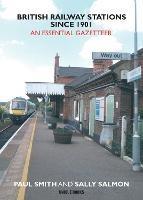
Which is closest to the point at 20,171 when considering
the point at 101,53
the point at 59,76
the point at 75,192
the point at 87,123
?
the point at 75,192

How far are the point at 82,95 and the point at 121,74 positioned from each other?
490 inches

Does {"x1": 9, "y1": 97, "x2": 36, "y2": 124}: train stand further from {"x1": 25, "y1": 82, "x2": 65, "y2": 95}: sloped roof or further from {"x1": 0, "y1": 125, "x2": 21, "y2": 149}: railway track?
{"x1": 0, "y1": 125, "x2": 21, "y2": 149}: railway track

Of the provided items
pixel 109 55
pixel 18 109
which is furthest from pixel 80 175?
pixel 18 109

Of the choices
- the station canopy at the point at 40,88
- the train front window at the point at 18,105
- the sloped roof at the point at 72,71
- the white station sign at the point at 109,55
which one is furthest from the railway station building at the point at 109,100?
the sloped roof at the point at 72,71

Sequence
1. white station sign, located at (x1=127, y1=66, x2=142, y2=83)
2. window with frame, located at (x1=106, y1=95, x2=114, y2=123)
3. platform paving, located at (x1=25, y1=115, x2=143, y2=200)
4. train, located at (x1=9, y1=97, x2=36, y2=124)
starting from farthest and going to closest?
train, located at (x1=9, y1=97, x2=36, y2=124), window with frame, located at (x1=106, y1=95, x2=114, y2=123), white station sign, located at (x1=127, y1=66, x2=142, y2=83), platform paving, located at (x1=25, y1=115, x2=143, y2=200)

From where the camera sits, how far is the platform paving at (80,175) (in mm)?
9516

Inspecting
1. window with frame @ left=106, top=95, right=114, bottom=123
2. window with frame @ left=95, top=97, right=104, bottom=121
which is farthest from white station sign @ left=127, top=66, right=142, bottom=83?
window with frame @ left=95, top=97, right=104, bottom=121

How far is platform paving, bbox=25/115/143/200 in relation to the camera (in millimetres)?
9516

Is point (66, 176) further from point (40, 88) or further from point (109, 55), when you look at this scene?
point (40, 88)

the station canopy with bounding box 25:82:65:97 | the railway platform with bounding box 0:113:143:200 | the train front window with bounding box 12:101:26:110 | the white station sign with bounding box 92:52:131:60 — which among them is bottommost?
the railway platform with bounding box 0:113:143:200

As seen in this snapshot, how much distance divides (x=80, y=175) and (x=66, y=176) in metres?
0.47

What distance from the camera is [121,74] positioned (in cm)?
1942

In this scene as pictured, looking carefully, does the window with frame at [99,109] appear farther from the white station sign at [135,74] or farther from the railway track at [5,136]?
the white station sign at [135,74]

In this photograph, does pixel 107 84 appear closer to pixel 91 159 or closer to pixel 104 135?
pixel 104 135
